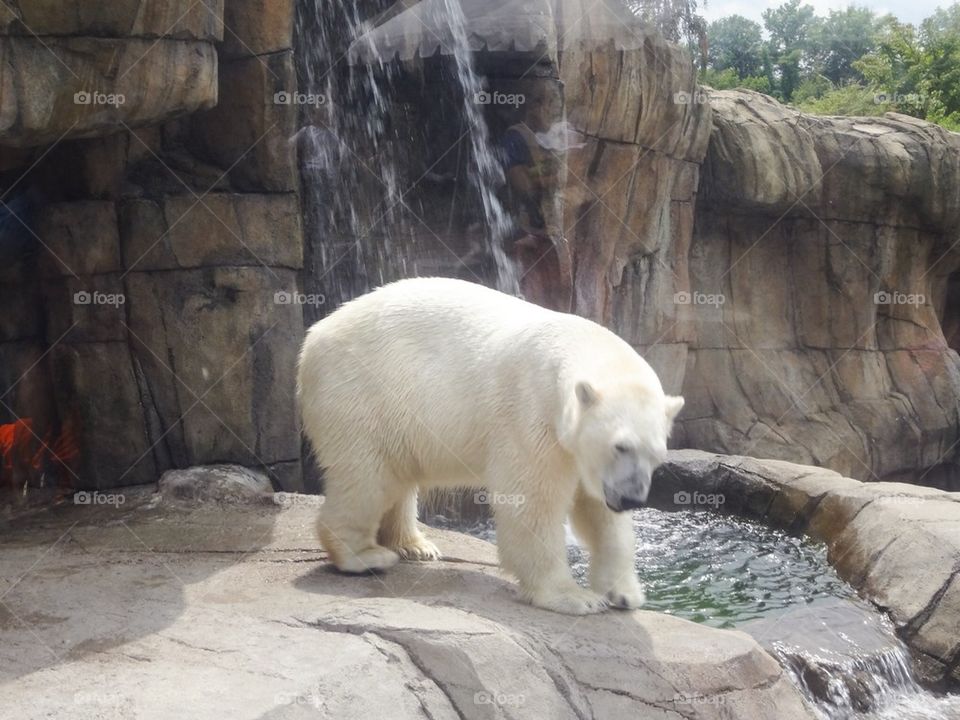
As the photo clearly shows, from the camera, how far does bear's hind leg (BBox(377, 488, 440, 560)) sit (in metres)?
4.92

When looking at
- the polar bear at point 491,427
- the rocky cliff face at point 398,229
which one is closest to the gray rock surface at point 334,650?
the polar bear at point 491,427

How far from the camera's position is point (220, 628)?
376cm

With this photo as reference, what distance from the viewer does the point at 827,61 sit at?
15.3 metres

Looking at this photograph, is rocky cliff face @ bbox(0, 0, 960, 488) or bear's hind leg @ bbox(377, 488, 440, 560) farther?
rocky cliff face @ bbox(0, 0, 960, 488)

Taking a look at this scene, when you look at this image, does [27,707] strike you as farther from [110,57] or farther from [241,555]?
[110,57]

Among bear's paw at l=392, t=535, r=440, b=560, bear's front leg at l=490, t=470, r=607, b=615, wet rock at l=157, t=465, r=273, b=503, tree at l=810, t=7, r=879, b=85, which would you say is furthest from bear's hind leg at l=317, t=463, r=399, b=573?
tree at l=810, t=7, r=879, b=85

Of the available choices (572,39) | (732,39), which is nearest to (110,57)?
(572,39)

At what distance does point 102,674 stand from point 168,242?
3590 millimetres

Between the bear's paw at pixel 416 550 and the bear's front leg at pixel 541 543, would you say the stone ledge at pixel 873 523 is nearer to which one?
the bear's front leg at pixel 541 543

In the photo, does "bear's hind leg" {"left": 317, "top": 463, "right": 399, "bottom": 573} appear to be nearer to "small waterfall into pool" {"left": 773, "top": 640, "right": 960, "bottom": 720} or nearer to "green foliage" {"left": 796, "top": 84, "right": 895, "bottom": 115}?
"small waterfall into pool" {"left": 773, "top": 640, "right": 960, "bottom": 720}

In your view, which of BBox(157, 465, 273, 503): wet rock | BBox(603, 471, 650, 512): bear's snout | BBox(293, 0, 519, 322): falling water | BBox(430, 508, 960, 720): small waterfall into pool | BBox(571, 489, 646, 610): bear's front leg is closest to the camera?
BBox(603, 471, 650, 512): bear's snout

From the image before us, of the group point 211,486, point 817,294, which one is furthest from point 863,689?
point 817,294

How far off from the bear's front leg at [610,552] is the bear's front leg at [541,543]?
0.10 meters

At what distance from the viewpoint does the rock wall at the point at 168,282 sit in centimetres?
635
